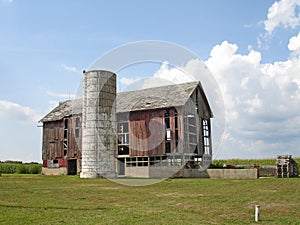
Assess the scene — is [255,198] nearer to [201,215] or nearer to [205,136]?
[201,215]

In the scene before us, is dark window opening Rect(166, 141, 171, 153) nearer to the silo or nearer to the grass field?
the silo

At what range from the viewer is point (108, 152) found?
44469 mm

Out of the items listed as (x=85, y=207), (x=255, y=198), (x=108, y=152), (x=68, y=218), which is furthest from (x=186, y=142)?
(x=68, y=218)

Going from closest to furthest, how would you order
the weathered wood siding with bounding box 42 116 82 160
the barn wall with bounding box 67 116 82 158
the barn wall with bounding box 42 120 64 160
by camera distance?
the barn wall with bounding box 67 116 82 158
the weathered wood siding with bounding box 42 116 82 160
the barn wall with bounding box 42 120 64 160

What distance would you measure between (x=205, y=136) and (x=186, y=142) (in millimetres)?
5880

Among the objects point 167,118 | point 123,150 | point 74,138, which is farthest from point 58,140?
point 167,118

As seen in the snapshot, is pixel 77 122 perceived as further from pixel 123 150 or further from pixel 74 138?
pixel 123 150

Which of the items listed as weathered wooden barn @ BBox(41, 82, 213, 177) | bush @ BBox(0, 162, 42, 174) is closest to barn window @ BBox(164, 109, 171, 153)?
weathered wooden barn @ BBox(41, 82, 213, 177)

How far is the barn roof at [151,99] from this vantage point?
1830 inches

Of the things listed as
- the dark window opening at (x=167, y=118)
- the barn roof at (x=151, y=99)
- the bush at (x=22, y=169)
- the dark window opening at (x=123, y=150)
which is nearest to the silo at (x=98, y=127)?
the dark window opening at (x=123, y=150)

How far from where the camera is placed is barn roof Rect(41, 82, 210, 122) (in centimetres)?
4649

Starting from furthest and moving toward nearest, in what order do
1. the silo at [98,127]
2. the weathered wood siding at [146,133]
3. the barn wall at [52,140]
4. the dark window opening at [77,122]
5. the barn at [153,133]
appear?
the barn wall at [52,140], the dark window opening at [77,122], the weathered wood siding at [146,133], the barn at [153,133], the silo at [98,127]

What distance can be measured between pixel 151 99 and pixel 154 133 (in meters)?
4.52

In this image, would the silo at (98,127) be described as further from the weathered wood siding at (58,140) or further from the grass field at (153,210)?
the grass field at (153,210)
